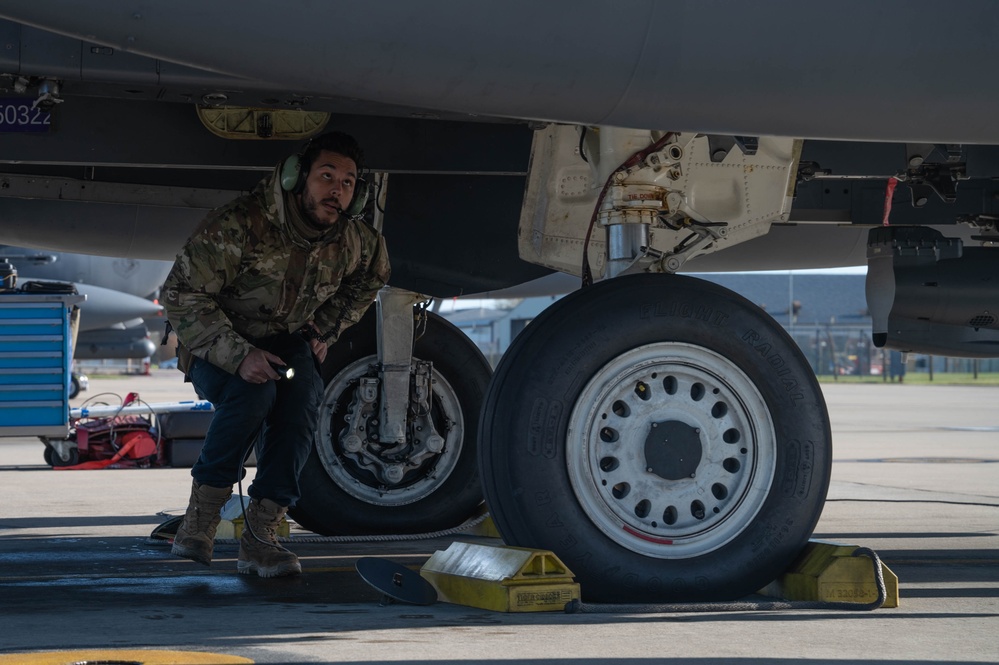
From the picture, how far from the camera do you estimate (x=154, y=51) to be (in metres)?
3.04

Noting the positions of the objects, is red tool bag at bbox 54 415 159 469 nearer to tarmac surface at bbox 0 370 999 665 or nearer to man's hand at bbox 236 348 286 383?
tarmac surface at bbox 0 370 999 665

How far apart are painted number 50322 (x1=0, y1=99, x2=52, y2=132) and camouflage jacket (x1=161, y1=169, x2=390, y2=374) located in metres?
0.63

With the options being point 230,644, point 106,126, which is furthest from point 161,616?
point 106,126

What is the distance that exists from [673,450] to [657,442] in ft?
0.17

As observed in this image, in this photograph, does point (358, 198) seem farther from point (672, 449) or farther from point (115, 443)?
point (115, 443)

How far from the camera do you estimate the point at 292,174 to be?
164 inches

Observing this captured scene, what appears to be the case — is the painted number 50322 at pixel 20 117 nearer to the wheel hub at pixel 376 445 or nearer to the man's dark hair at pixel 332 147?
the man's dark hair at pixel 332 147

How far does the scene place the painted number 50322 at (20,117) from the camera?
13.5 ft

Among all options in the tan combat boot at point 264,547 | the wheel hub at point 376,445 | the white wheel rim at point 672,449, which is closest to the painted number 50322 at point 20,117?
the tan combat boot at point 264,547

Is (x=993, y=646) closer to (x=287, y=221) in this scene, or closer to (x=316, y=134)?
(x=287, y=221)

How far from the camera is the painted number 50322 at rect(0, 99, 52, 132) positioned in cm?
411

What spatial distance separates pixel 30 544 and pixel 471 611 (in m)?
2.67

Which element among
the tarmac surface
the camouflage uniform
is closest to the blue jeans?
the camouflage uniform

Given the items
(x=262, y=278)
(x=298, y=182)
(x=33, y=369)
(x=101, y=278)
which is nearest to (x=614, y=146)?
(x=298, y=182)
